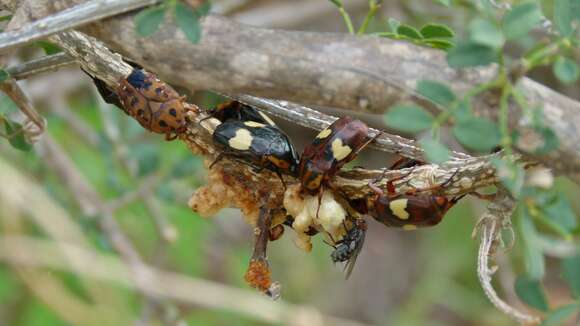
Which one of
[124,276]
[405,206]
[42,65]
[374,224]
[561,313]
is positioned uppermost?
[42,65]

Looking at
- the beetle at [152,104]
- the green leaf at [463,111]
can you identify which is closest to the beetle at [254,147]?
the beetle at [152,104]

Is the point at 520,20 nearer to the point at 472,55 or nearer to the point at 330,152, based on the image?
the point at 472,55

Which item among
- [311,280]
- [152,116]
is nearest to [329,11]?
[311,280]

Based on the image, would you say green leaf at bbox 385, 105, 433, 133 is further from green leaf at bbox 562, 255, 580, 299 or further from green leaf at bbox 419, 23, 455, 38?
green leaf at bbox 419, 23, 455, 38

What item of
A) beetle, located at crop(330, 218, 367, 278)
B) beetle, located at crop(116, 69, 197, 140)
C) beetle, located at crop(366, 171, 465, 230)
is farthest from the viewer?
beetle, located at crop(330, 218, 367, 278)

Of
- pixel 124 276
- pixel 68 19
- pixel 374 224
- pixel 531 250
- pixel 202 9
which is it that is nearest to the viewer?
pixel 531 250

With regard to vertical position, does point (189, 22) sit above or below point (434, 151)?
above

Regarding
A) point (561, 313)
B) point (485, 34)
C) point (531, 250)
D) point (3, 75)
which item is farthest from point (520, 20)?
point (3, 75)

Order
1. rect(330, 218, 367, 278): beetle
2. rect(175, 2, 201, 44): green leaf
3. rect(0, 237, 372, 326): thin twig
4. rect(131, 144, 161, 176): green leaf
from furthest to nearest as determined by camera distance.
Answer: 1. rect(0, 237, 372, 326): thin twig
2. rect(131, 144, 161, 176): green leaf
3. rect(330, 218, 367, 278): beetle
4. rect(175, 2, 201, 44): green leaf

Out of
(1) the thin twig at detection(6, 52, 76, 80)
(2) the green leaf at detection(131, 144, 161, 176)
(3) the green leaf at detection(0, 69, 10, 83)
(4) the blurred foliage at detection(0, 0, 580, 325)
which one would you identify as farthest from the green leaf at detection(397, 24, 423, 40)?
(2) the green leaf at detection(131, 144, 161, 176)
